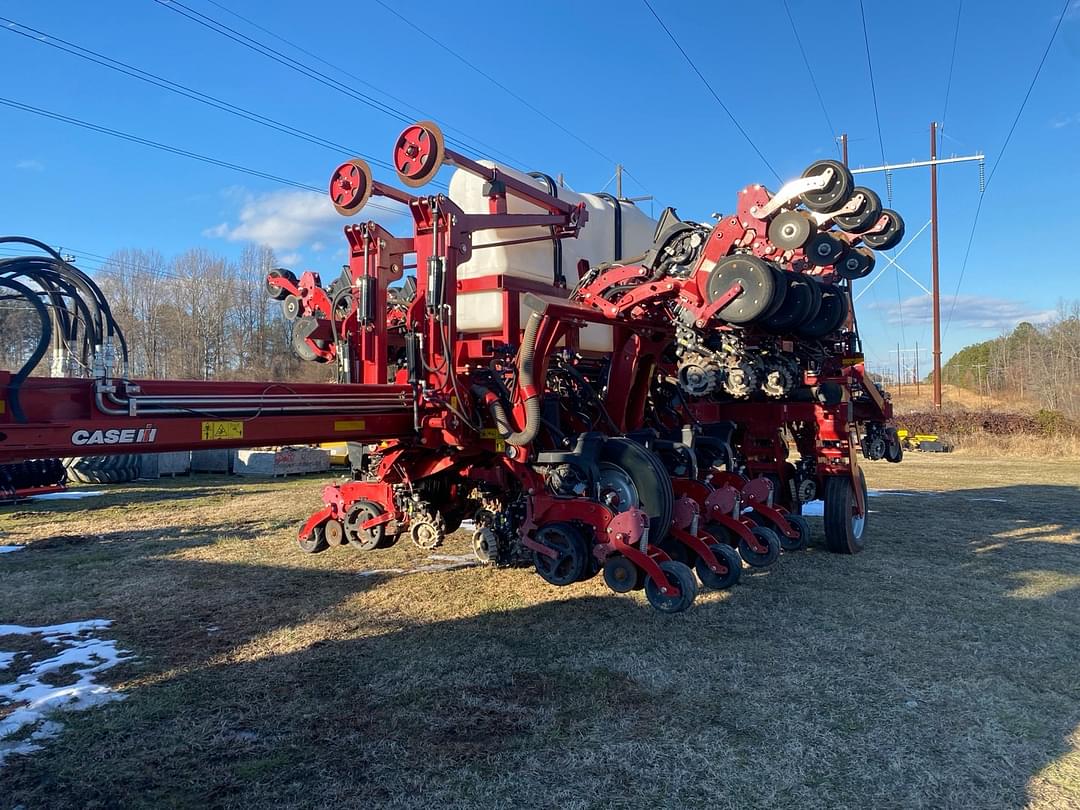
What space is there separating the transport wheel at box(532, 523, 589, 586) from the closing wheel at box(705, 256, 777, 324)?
6.85ft

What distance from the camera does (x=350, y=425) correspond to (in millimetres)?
4961

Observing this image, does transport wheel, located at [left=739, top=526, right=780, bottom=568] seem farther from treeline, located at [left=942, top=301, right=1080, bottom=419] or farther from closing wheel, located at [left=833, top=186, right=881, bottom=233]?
treeline, located at [left=942, top=301, right=1080, bottom=419]

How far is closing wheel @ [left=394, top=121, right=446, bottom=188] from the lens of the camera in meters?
5.77

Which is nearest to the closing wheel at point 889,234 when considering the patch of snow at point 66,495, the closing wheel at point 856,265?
the closing wheel at point 856,265

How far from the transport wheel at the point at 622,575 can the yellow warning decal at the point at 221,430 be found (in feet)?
8.26

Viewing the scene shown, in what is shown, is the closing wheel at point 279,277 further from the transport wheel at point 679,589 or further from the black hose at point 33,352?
the transport wheel at point 679,589

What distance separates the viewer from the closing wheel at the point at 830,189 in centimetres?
571

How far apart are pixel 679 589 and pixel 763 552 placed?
6.68ft

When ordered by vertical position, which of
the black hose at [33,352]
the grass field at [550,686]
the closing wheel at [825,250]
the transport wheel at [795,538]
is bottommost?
the grass field at [550,686]

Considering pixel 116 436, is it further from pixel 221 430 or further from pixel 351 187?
pixel 351 187

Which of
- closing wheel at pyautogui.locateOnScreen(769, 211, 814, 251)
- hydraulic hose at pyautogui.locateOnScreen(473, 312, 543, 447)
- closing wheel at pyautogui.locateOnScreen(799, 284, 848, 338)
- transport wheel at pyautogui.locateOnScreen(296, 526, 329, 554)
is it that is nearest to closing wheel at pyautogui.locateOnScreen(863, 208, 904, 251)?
closing wheel at pyautogui.locateOnScreen(799, 284, 848, 338)

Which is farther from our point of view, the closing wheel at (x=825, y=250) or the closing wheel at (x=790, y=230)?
the closing wheel at (x=825, y=250)

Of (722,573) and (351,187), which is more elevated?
(351,187)

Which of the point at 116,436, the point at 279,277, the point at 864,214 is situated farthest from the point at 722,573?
the point at 279,277
